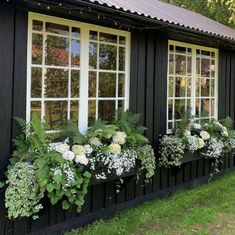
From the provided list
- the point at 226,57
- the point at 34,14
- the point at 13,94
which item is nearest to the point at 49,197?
the point at 13,94

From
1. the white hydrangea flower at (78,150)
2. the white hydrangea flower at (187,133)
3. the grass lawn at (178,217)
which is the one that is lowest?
the grass lawn at (178,217)

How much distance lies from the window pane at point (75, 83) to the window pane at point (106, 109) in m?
0.42

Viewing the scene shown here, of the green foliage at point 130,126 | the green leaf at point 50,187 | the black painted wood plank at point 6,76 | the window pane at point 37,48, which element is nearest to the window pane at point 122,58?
the green foliage at point 130,126

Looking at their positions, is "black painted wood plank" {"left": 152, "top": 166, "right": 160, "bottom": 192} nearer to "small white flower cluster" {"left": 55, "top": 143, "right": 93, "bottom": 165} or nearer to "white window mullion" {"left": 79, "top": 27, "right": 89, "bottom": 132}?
"white window mullion" {"left": 79, "top": 27, "right": 89, "bottom": 132}

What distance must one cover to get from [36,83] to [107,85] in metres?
1.17

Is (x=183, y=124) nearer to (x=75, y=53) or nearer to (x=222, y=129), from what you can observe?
(x=222, y=129)

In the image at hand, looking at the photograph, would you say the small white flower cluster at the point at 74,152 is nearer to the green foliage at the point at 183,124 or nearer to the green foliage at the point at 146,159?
the green foliage at the point at 146,159

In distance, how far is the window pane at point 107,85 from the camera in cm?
512

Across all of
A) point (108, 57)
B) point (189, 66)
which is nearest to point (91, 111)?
point (108, 57)

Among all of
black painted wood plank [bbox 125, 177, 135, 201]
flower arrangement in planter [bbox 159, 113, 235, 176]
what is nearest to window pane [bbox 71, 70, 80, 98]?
black painted wood plank [bbox 125, 177, 135, 201]

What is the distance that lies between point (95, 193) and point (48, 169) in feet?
4.36

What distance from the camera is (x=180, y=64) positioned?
21.8ft

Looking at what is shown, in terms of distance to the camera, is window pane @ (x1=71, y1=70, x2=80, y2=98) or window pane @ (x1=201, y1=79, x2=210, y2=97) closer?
window pane @ (x1=71, y1=70, x2=80, y2=98)

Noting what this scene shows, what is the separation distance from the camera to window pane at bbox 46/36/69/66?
14.6 feet
